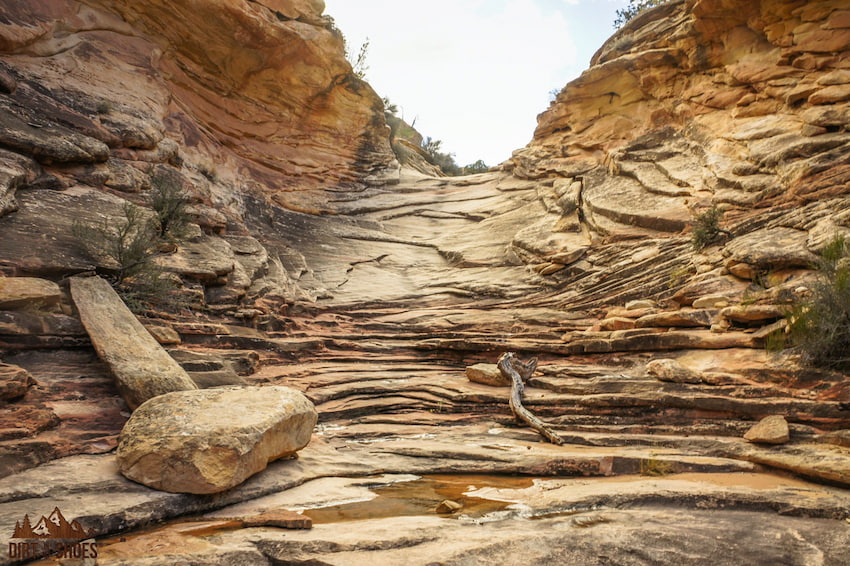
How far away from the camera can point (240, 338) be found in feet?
34.2

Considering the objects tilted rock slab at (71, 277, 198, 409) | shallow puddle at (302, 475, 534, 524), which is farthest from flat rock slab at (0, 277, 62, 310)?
shallow puddle at (302, 475, 534, 524)

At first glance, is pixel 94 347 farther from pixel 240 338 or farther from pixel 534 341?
pixel 534 341

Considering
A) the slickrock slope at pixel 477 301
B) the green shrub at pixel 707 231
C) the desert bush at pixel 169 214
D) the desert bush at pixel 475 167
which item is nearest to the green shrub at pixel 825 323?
the slickrock slope at pixel 477 301

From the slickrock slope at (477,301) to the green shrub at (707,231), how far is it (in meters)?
0.26

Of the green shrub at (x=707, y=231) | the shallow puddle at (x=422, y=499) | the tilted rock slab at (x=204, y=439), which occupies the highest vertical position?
the green shrub at (x=707, y=231)

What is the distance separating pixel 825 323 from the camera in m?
6.75

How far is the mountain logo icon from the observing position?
3289mm

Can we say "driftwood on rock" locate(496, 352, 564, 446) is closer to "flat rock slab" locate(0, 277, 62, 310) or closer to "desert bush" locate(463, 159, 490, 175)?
"flat rock slab" locate(0, 277, 62, 310)

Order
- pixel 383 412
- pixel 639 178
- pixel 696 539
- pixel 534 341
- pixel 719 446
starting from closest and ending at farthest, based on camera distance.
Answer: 1. pixel 696 539
2. pixel 719 446
3. pixel 383 412
4. pixel 534 341
5. pixel 639 178

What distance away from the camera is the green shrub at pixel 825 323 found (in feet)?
22.1

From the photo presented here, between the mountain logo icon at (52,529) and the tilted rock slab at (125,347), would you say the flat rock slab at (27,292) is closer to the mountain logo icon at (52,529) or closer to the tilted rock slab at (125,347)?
the tilted rock slab at (125,347)

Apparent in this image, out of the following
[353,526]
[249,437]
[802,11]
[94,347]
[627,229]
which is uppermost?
[802,11]

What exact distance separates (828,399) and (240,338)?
407 inches

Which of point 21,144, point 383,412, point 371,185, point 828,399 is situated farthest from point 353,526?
point 371,185
